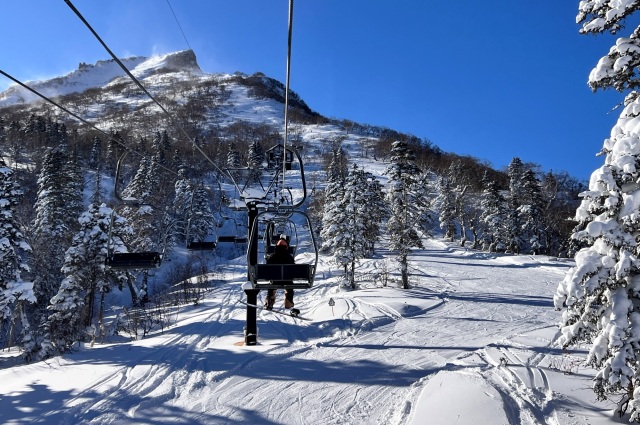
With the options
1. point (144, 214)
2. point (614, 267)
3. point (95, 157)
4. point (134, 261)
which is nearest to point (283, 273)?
point (134, 261)

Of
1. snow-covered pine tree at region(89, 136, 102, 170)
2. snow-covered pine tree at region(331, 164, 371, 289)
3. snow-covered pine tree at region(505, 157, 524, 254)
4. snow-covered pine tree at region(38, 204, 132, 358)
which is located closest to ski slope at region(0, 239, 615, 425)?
snow-covered pine tree at region(38, 204, 132, 358)

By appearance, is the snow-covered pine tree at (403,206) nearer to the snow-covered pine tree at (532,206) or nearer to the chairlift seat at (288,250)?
the chairlift seat at (288,250)

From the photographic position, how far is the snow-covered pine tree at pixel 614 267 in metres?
6.68

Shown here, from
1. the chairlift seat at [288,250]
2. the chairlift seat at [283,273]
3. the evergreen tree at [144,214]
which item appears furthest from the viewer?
the evergreen tree at [144,214]

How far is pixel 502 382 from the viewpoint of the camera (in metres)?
9.05

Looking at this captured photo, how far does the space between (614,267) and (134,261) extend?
997 centimetres

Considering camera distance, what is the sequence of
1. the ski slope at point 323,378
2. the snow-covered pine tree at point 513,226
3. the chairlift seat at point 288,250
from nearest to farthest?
the ski slope at point 323,378, the chairlift seat at point 288,250, the snow-covered pine tree at point 513,226

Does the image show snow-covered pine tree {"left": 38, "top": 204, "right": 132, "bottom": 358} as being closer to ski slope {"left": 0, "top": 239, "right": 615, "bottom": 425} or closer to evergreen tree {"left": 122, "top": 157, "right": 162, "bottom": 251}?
evergreen tree {"left": 122, "top": 157, "right": 162, "bottom": 251}

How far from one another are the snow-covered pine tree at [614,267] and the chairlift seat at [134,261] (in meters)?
8.78

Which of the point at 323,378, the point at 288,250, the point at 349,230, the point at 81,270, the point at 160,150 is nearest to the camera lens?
the point at 323,378

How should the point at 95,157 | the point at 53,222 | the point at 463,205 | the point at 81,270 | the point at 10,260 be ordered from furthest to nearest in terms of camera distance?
the point at 95,157 → the point at 463,205 → the point at 53,222 → the point at 81,270 → the point at 10,260

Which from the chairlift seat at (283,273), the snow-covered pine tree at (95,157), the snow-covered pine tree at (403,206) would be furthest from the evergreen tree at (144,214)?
the snow-covered pine tree at (95,157)

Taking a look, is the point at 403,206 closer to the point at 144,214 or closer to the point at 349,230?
the point at 349,230

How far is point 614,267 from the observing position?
693 cm
